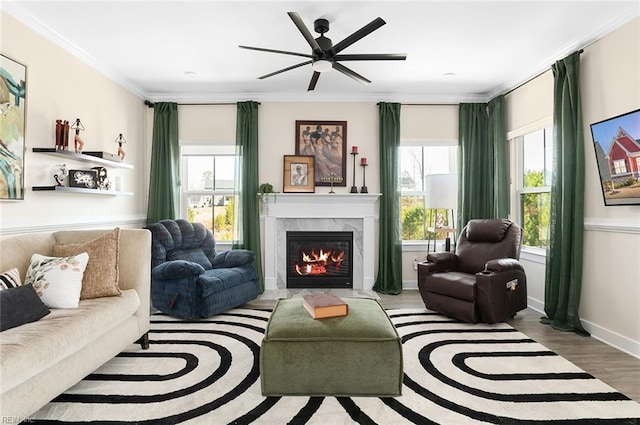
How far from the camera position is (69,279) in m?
2.31

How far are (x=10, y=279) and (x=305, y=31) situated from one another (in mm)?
2500

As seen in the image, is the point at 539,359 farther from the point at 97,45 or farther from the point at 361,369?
the point at 97,45

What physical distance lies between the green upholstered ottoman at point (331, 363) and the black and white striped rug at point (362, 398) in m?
0.07

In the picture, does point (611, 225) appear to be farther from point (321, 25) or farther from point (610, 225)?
point (321, 25)

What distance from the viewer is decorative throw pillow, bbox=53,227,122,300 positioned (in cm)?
246

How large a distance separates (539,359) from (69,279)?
3362mm

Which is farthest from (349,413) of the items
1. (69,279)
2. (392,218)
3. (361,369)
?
(392,218)

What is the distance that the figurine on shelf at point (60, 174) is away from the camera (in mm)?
3156

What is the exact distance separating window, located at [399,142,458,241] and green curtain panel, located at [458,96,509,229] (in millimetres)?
261

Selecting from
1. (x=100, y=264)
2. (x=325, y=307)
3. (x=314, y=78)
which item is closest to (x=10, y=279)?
(x=100, y=264)

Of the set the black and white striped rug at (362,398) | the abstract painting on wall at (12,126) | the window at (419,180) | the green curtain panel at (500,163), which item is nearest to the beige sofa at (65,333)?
the black and white striped rug at (362,398)

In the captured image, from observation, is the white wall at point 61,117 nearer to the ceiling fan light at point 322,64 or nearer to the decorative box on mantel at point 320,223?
the decorative box on mantel at point 320,223

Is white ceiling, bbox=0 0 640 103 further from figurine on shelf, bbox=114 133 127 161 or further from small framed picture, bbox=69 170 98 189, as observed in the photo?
small framed picture, bbox=69 170 98 189

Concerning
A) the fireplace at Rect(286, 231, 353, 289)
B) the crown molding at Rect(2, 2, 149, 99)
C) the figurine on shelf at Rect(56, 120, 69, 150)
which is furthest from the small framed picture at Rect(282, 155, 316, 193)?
the figurine on shelf at Rect(56, 120, 69, 150)
